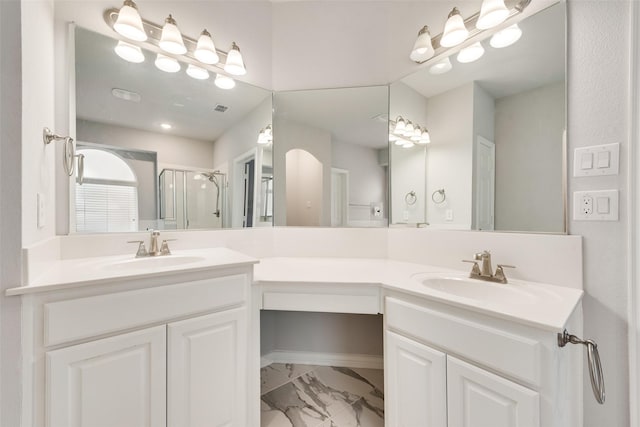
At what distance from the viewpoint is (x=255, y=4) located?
1.78 m

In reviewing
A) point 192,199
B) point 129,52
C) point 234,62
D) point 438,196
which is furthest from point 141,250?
point 438,196

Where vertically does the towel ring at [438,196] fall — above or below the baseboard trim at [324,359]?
above

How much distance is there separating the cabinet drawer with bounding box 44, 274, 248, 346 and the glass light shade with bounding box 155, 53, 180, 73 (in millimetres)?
1233

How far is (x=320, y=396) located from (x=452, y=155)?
156 cm

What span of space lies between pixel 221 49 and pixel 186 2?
277 millimetres

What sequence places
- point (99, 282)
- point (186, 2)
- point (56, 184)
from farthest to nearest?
point (186, 2), point (56, 184), point (99, 282)

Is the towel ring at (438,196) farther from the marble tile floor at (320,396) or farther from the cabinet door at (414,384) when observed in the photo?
the marble tile floor at (320,396)

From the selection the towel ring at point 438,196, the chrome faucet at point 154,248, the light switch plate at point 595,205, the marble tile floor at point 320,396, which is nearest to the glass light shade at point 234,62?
the chrome faucet at point 154,248

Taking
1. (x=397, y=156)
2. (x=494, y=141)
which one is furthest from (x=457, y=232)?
(x=397, y=156)

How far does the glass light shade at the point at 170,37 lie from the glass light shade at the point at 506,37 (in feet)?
5.26

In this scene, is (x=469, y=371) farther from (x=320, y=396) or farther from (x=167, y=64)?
(x=167, y=64)

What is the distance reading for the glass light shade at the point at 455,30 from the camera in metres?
1.33

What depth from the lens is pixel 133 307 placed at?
92 cm

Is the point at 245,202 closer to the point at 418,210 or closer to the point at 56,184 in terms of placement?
the point at 56,184
